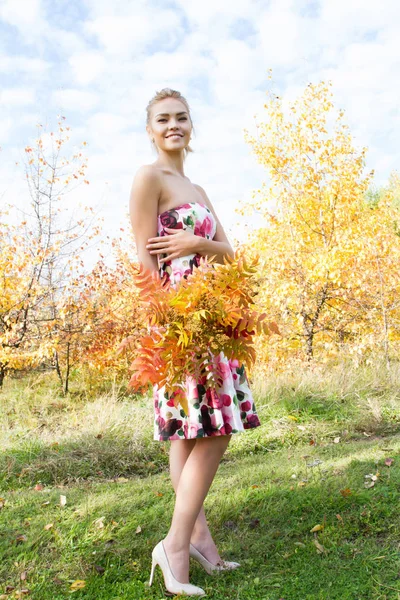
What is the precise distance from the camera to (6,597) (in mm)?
2268

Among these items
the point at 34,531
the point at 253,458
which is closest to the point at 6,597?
the point at 34,531

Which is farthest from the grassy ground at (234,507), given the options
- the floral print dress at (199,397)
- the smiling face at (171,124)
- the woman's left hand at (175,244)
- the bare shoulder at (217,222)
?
A: the smiling face at (171,124)

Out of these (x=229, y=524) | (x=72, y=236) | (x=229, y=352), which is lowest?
(x=229, y=524)

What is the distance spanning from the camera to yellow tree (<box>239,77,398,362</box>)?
819 cm

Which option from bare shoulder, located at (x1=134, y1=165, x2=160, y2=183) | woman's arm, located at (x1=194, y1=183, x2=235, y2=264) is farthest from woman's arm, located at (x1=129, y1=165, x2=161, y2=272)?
woman's arm, located at (x1=194, y1=183, x2=235, y2=264)

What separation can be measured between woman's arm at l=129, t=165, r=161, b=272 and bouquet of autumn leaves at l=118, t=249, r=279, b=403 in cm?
29

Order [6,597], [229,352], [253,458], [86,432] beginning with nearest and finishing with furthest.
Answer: [229,352]
[6,597]
[253,458]
[86,432]

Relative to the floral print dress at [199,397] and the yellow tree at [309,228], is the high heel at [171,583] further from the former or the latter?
the yellow tree at [309,228]

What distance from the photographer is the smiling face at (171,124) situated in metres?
2.50

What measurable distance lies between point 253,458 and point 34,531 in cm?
215

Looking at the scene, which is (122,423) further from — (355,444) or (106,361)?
(106,361)

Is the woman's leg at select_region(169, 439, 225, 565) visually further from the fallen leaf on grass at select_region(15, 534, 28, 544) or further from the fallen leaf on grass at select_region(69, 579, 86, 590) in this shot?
the fallen leaf on grass at select_region(15, 534, 28, 544)

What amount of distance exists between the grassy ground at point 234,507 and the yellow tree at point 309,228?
2.83 m

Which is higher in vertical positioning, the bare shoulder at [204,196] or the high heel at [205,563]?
the bare shoulder at [204,196]
